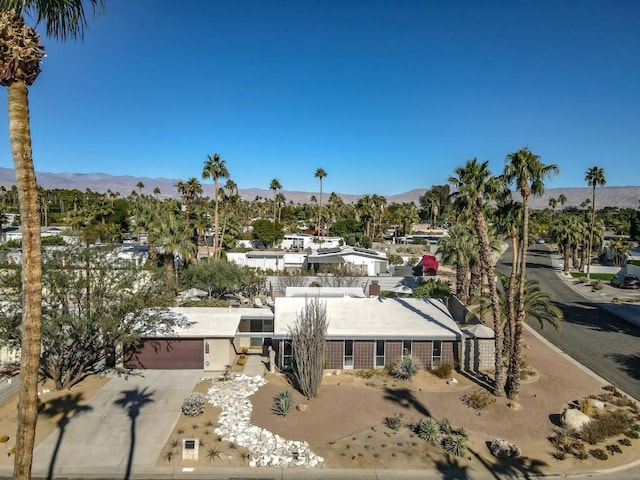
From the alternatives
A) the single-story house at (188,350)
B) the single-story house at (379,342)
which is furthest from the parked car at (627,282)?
the single-story house at (188,350)

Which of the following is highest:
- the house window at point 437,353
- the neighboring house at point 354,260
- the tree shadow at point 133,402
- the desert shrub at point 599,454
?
the neighboring house at point 354,260

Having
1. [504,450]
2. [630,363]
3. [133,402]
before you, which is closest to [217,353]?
[133,402]

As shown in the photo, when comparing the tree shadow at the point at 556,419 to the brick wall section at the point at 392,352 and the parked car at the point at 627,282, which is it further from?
the parked car at the point at 627,282

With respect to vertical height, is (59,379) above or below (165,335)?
below

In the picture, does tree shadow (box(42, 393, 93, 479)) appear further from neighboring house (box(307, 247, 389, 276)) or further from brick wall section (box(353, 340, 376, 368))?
neighboring house (box(307, 247, 389, 276))

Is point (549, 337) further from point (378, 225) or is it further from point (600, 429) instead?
point (378, 225)

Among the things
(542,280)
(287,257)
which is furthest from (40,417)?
(542,280)

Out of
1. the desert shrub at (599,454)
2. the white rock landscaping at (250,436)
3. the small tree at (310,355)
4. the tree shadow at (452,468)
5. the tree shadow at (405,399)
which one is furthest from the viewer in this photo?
the small tree at (310,355)
